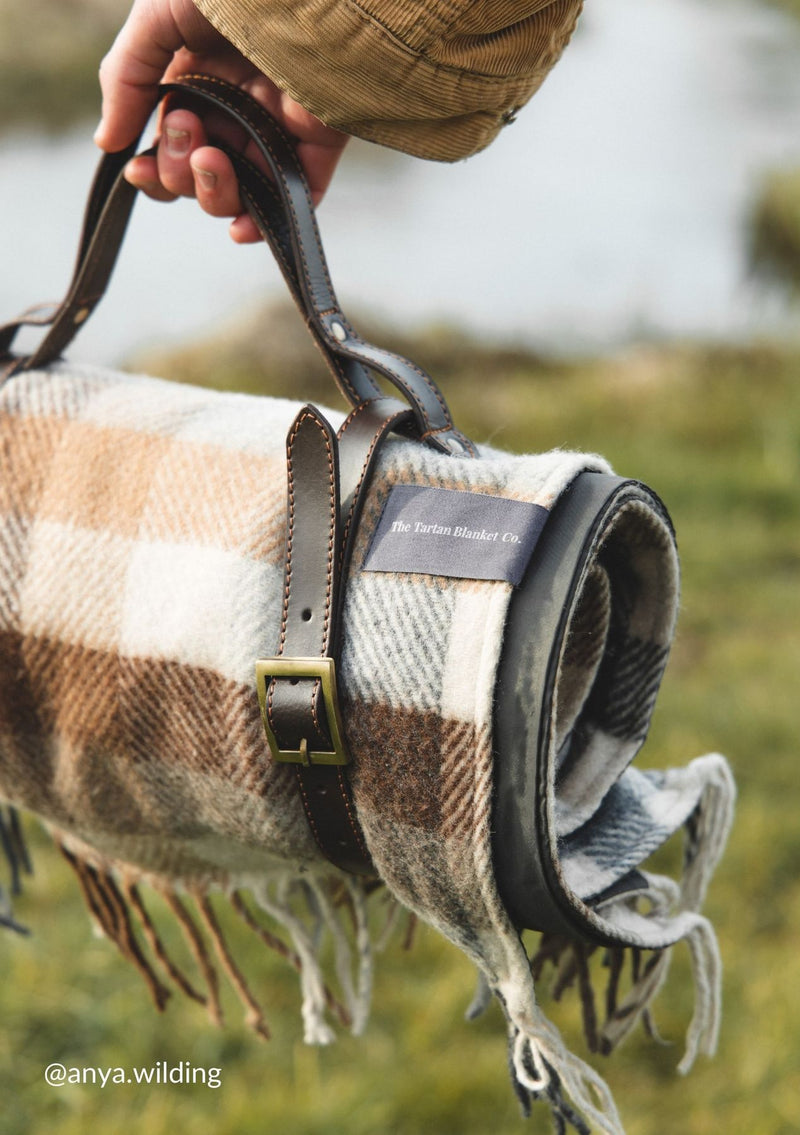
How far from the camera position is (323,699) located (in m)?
0.78

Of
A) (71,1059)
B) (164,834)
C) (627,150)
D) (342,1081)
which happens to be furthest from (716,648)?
(627,150)

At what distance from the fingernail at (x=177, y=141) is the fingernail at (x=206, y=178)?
0.03 metres

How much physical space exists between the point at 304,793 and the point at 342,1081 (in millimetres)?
987

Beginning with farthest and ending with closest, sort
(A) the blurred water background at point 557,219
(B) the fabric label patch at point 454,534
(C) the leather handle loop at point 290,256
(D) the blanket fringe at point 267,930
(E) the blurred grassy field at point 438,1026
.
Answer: (A) the blurred water background at point 557,219 < (E) the blurred grassy field at point 438,1026 < (D) the blanket fringe at point 267,930 < (C) the leather handle loop at point 290,256 < (B) the fabric label patch at point 454,534

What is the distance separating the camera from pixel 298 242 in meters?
0.92

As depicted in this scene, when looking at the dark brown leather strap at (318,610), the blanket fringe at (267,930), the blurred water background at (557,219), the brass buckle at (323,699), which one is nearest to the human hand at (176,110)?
the dark brown leather strap at (318,610)

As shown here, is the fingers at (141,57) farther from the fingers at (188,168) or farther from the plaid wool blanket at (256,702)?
the plaid wool blanket at (256,702)

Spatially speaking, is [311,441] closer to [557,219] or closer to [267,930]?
[267,930]

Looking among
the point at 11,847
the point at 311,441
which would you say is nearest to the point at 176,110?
→ the point at 311,441

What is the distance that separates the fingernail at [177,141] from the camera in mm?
960

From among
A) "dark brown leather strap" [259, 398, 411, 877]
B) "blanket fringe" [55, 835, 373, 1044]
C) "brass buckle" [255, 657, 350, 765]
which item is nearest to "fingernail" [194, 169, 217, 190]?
"dark brown leather strap" [259, 398, 411, 877]

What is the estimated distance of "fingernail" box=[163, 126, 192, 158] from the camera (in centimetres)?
96

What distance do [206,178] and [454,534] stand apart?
407 mm

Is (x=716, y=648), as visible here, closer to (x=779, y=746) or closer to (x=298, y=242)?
(x=779, y=746)
